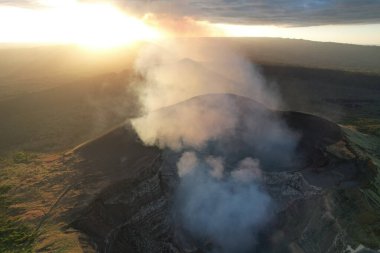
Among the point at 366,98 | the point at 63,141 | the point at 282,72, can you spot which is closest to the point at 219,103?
the point at 63,141

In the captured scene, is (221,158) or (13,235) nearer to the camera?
(13,235)

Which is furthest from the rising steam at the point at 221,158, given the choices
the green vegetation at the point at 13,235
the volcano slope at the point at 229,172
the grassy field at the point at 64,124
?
the green vegetation at the point at 13,235

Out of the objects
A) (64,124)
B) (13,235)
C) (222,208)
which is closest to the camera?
(13,235)

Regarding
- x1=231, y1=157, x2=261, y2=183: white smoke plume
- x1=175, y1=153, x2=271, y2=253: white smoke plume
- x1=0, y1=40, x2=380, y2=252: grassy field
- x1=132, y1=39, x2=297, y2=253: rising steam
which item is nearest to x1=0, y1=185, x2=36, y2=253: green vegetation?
x1=0, y1=40, x2=380, y2=252: grassy field

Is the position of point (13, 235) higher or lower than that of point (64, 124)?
higher

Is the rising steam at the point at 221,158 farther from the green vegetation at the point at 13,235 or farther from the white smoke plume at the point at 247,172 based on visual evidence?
the green vegetation at the point at 13,235

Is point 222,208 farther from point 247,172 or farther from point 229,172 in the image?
point 247,172

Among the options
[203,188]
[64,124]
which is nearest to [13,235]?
[203,188]

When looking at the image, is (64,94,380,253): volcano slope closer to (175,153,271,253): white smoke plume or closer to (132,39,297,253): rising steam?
(132,39,297,253): rising steam
